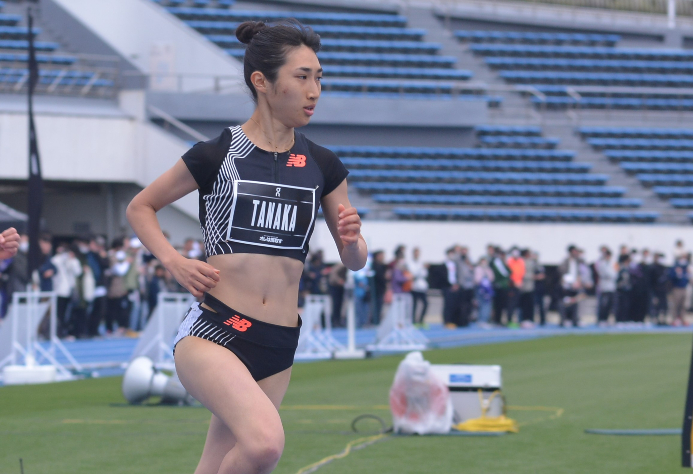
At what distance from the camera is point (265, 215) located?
3.46 m

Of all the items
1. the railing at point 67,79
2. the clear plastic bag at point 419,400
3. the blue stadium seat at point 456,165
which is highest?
the railing at point 67,79

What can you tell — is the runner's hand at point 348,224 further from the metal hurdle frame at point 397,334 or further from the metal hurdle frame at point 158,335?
the metal hurdle frame at point 397,334

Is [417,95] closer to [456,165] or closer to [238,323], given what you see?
[456,165]

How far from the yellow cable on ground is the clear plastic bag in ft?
0.69

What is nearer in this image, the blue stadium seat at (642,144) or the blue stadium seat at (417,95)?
the blue stadium seat at (417,95)

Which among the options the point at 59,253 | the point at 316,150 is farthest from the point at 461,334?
the point at 316,150

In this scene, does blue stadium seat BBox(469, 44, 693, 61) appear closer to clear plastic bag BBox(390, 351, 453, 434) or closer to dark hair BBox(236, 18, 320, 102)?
clear plastic bag BBox(390, 351, 453, 434)

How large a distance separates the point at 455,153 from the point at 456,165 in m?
0.53

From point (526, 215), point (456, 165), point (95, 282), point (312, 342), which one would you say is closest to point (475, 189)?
point (456, 165)

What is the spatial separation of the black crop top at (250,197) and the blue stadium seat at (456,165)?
25825 mm

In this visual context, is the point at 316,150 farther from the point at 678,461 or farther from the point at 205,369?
the point at 678,461

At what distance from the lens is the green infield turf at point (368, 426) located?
20.6 ft

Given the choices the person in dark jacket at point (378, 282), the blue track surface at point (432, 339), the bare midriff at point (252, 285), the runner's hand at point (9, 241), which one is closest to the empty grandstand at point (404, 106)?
the person in dark jacket at point (378, 282)

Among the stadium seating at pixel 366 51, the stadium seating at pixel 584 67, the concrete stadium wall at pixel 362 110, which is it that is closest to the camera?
the concrete stadium wall at pixel 362 110
